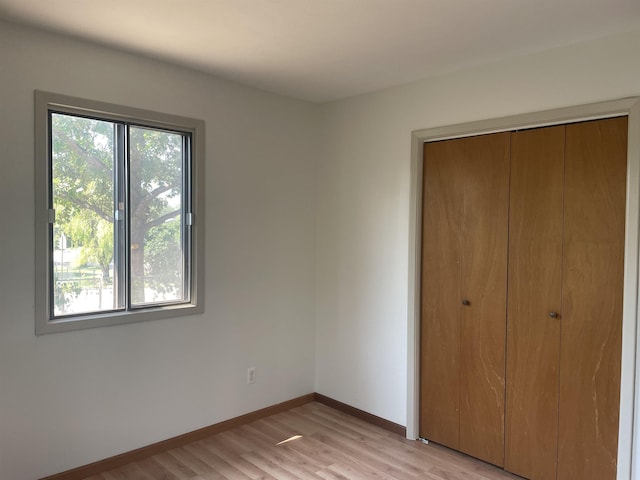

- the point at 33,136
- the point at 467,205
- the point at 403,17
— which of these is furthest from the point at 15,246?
the point at 467,205

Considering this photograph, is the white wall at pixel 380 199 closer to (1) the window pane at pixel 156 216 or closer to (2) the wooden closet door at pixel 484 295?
(2) the wooden closet door at pixel 484 295

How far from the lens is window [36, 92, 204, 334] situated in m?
2.55

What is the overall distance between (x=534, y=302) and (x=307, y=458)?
5.45ft

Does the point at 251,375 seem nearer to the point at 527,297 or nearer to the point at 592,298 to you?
the point at 527,297

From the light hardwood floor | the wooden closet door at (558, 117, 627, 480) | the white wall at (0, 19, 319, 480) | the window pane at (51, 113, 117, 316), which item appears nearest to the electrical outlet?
the white wall at (0, 19, 319, 480)

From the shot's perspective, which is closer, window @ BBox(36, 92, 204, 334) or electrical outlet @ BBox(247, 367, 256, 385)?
window @ BBox(36, 92, 204, 334)

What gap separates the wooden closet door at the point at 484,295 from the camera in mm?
2836

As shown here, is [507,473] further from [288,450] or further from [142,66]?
[142,66]

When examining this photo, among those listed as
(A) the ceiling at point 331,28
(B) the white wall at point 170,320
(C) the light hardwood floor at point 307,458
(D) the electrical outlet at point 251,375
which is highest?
(A) the ceiling at point 331,28

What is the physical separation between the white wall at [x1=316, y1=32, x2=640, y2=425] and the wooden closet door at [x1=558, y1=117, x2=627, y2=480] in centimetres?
31

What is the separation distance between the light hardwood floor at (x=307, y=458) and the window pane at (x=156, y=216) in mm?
983

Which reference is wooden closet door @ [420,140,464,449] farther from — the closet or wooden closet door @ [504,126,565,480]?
wooden closet door @ [504,126,565,480]

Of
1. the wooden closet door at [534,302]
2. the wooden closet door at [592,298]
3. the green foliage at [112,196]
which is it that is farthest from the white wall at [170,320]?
the wooden closet door at [592,298]

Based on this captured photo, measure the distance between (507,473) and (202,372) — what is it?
78.1 inches
